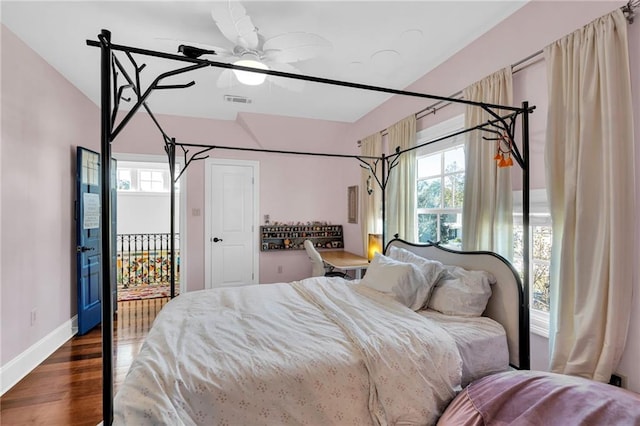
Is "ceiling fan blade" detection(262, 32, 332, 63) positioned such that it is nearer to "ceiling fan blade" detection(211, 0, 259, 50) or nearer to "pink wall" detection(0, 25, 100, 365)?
"ceiling fan blade" detection(211, 0, 259, 50)

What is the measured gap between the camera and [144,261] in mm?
6660

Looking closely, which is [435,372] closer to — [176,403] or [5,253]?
[176,403]

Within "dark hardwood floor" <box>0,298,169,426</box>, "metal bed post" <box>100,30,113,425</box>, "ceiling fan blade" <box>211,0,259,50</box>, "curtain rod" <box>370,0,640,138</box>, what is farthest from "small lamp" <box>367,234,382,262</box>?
"metal bed post" <box>100,30,113,425</box>

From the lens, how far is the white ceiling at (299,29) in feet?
7.16

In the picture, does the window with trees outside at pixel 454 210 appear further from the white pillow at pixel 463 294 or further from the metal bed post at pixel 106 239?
the metal bed post at pixel 106 239

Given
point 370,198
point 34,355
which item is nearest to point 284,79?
point 370,198

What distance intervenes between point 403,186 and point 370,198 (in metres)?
0.82

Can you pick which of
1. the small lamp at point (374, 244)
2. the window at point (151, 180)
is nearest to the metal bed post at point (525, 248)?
the small lamp at point (374, 244)

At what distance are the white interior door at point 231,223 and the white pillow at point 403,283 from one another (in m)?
2.93

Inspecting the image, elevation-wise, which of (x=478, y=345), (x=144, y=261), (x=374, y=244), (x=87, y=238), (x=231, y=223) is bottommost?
(x=144, y=261)

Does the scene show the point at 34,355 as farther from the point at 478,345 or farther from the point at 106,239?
the point at 478,345

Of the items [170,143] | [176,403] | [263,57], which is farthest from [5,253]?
[263,57]

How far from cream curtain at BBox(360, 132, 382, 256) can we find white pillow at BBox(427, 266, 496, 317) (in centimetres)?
188

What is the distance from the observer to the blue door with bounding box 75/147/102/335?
3415 millimetres
